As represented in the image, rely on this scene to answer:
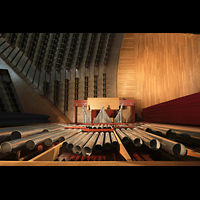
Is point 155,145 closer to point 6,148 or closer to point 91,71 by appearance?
point 6,148

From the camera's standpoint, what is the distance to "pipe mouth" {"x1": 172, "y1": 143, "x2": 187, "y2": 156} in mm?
787

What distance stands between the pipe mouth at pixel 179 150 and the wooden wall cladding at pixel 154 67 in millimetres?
3705

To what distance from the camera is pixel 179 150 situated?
815mm

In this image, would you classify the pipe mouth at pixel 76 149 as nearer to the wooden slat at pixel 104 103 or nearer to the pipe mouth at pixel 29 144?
the pipe mouth at pixel 29 144

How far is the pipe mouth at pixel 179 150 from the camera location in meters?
0.79

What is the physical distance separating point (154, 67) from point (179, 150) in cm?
434

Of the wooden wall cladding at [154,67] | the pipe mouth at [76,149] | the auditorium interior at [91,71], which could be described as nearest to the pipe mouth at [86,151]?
the pipe mouth at [76,149]

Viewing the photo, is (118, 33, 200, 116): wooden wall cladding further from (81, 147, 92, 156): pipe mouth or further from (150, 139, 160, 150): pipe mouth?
(81, 147, 92, 156): pipe mouth

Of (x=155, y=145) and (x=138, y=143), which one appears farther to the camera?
(x=138, y=143)

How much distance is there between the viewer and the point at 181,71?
414 cm

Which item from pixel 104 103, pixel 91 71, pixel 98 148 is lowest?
pixel 98 148

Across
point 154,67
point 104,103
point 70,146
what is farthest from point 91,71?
point 70,146
